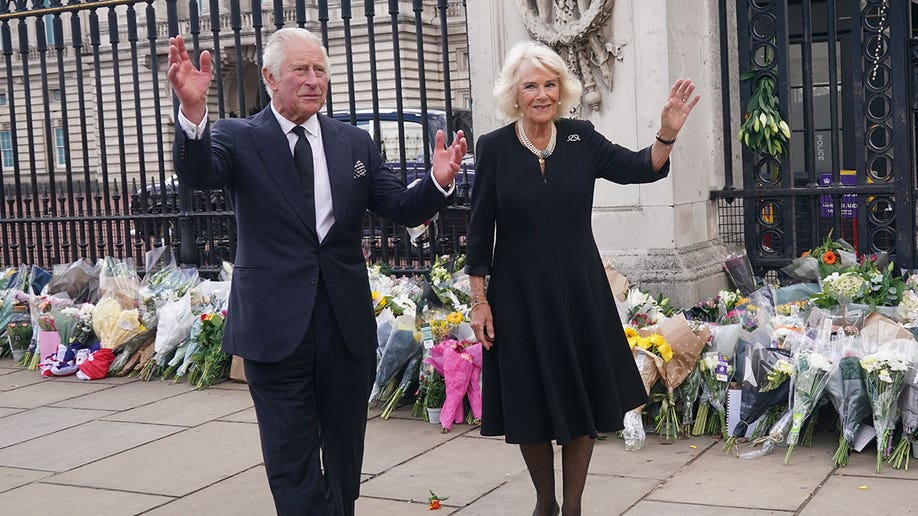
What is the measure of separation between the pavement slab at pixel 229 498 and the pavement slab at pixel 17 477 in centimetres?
91

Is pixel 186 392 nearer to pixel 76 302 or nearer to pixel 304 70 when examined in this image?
pixel 76 302

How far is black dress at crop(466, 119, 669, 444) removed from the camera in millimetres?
4137


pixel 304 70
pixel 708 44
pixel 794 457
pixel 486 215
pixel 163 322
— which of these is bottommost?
pixel 794 457

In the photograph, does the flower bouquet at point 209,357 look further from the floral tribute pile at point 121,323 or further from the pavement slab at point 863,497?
the pavement slab at point 863,497

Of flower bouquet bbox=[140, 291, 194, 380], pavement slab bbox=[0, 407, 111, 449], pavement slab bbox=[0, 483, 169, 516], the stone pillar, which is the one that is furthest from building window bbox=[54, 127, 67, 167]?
pavement slab bbox=[0, 483, 169, 516]

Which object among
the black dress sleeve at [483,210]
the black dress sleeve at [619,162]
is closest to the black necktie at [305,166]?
the black dress sleeve at [483,210]

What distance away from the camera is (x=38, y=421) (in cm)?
659

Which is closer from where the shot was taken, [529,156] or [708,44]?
[529,156]

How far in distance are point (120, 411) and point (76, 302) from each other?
7.13 ft

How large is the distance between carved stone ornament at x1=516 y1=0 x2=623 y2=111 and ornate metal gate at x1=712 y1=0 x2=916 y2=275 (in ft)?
3.08

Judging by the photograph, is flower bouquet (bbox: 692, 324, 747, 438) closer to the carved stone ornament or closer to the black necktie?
the carved stone ornament

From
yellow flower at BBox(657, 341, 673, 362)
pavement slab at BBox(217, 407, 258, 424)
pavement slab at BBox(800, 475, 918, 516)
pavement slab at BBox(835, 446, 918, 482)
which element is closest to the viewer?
pavement slab at BBox(800, 475, 918, 516)

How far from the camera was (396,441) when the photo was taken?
5.76 metres

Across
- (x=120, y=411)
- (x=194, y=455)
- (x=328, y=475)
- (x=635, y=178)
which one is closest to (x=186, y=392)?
(x=120, y=411)
